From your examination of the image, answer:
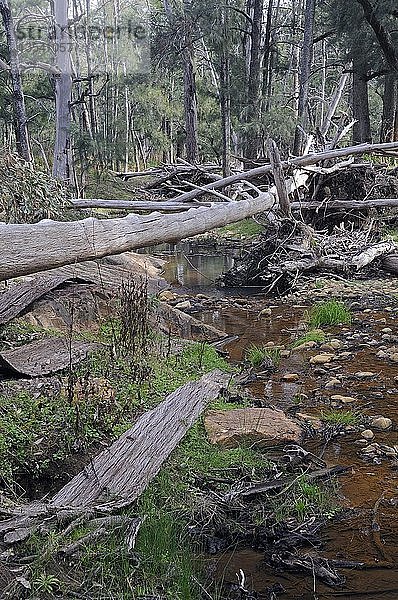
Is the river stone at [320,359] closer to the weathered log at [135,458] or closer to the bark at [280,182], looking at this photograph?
the weathered log at [135,458]

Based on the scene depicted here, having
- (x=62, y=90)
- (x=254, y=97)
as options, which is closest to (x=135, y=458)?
(x=62, y=90)

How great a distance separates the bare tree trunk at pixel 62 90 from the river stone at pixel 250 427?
46.9ft

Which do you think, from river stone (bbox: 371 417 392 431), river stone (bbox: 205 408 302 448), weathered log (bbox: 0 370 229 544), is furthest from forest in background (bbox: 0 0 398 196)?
weathered log (bbox: 0 370 229 544)

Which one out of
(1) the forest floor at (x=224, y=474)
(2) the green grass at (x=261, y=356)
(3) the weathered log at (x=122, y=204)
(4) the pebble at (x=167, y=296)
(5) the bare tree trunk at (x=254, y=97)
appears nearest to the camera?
(1) the forest floor at (x=224, y=474)

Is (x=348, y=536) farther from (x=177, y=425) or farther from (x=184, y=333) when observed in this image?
(x=184, y=333)

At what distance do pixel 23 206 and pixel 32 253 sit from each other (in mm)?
4878

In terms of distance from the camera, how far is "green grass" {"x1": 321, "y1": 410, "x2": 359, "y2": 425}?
497cm

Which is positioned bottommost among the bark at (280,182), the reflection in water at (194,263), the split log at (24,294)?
the reflection in water at (194,263)

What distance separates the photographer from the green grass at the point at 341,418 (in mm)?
4969

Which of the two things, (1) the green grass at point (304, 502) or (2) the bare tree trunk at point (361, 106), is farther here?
(2) the bare tree trunk at point (361, 106)

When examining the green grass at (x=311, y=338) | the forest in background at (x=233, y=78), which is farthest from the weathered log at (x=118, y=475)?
the forest in background at (x=233, y=78)

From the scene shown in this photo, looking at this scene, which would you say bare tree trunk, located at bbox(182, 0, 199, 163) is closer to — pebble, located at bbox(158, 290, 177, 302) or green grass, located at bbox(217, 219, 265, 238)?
green grass, located at bbox(217, 219, 265, 238)

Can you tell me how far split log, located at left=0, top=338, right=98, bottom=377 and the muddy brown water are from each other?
156 centimetres

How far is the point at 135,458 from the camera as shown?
12.9 feet
